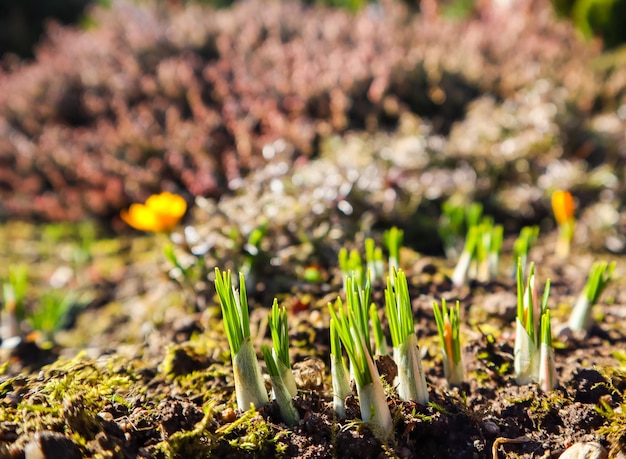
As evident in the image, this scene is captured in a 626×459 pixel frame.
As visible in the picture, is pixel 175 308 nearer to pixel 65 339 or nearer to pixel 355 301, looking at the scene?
pixel 65 339

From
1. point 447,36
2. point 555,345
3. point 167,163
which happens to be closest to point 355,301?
point 555,345

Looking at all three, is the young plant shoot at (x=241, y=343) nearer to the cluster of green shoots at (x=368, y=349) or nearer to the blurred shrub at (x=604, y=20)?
the cluster of green shoots at (x=368, y=349)

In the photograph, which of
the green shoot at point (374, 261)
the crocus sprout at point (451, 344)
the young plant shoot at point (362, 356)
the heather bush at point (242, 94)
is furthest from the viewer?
the heather bush at point (242, 94)

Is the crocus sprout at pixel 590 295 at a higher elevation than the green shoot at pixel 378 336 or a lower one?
higher

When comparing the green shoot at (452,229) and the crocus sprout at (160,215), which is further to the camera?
the green shoot at (452,229)

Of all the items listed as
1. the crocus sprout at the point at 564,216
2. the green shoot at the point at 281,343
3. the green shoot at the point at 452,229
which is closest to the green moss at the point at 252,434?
the green shoot at the point at 281,343

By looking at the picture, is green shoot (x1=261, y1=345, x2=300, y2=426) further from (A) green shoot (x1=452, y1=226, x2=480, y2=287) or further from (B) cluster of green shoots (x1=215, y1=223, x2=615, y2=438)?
(A) green shoot (x1=452, y1=226, x2=480, y2=287)

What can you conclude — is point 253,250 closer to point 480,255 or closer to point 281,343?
point 281,343
